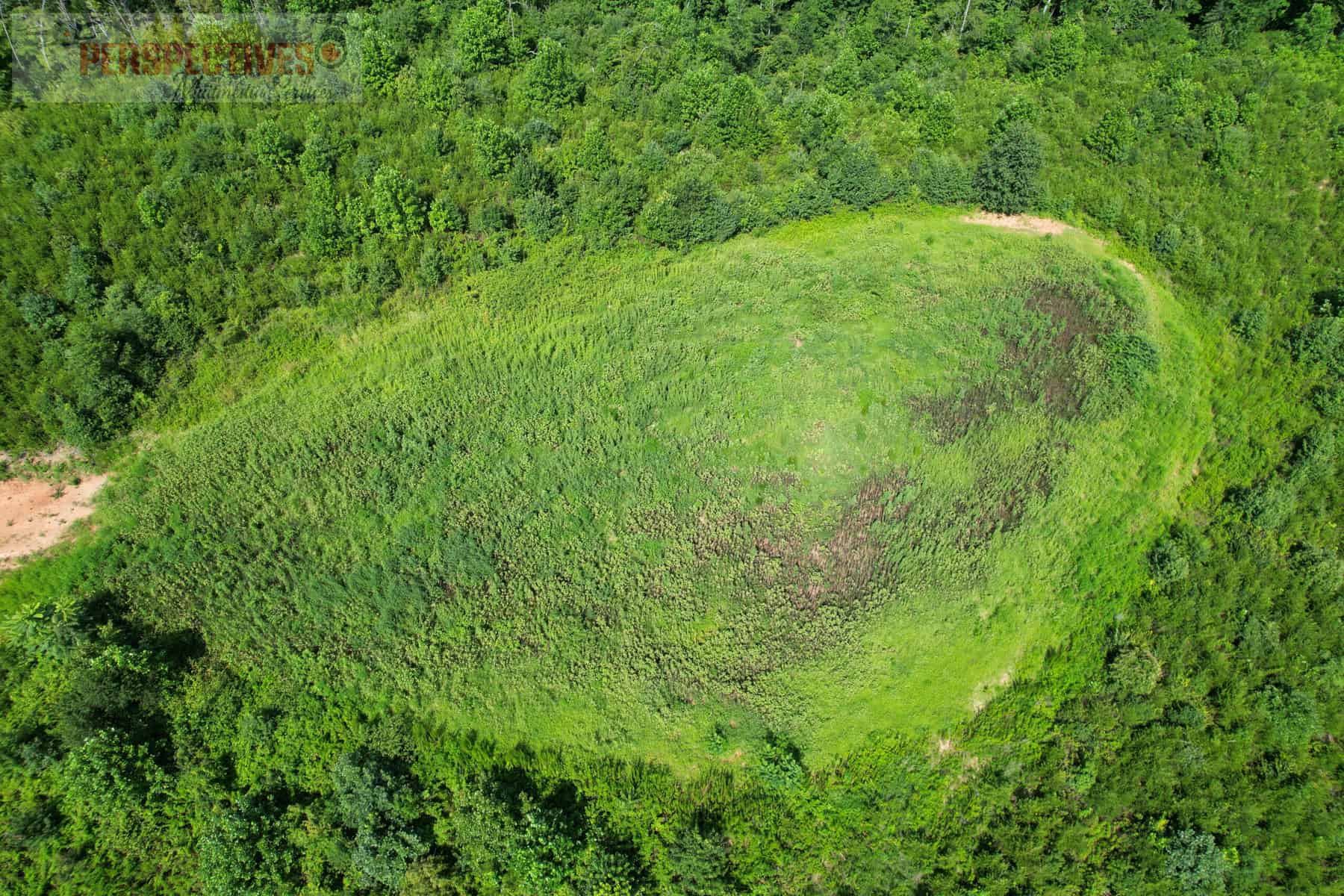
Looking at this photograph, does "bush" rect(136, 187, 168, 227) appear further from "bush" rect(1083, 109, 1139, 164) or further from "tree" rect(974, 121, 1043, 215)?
"bush" rect(1083, 109, 1139, 164)

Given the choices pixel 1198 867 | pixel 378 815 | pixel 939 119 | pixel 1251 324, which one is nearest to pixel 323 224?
pixel 378 815

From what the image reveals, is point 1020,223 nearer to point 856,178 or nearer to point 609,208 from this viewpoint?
point 856,178

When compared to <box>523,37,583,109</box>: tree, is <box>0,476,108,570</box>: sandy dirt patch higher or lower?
lower

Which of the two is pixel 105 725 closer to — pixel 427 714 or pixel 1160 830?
pixel 427 714

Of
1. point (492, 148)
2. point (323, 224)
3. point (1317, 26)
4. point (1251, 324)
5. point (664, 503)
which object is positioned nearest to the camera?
point (664, 503)

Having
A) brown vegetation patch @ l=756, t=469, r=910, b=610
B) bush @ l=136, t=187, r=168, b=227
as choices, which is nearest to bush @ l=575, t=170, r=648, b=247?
brown vegetation patch @ l=756, t=469, r=910, b=610

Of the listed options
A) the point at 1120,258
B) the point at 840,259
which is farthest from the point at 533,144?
the point at 1120,258

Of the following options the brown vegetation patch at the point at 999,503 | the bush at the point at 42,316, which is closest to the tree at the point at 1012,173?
the brown vegetation patch at the point at 999,503
